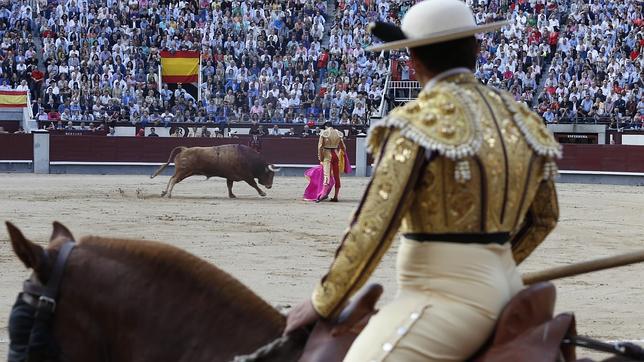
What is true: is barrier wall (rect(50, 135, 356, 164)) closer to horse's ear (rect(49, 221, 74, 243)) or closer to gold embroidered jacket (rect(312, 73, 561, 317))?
horse's ear (rect(49, 221, 74, 243))

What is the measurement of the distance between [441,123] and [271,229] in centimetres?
1009

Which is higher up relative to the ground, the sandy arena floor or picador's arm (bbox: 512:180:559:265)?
picador's arm (bbox: 512:180:559:265)

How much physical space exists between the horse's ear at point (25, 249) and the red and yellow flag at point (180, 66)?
936 inches

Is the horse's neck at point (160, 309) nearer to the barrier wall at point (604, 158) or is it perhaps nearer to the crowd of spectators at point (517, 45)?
the barrier wall at point (604, 158)

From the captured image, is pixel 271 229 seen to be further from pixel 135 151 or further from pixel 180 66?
pixel 180 66

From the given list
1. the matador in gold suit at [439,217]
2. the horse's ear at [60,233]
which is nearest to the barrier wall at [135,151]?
the horse's ear at [60,233]

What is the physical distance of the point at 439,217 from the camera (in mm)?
2305

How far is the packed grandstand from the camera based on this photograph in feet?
82.5

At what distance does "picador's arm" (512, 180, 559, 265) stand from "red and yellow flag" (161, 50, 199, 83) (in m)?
23.8

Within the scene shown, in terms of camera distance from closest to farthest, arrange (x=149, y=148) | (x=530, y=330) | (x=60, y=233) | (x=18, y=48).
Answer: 1. (x=530, y=330)
2. (x=60, y=233)
3. (x=149, y=148)
4. (x=18, y=48)

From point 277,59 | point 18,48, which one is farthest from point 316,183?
point 18,48

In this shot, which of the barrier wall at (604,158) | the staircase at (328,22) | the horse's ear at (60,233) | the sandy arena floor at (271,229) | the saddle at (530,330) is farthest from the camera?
the staircase at (328,22)

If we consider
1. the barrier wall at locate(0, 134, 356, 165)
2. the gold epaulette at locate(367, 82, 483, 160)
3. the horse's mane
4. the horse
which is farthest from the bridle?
the barrier wall at locate(0, 134, 356, 165)

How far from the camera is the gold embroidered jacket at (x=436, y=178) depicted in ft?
7.44
